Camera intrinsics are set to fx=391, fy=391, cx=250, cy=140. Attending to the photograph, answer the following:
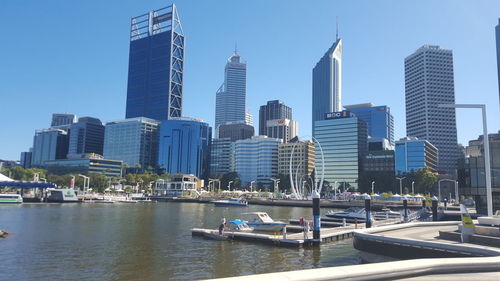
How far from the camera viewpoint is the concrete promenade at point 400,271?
14.4 m

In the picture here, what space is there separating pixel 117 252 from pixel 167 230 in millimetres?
20002

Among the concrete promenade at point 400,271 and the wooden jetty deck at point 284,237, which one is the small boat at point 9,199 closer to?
the wooden jetty deck at point 284,237

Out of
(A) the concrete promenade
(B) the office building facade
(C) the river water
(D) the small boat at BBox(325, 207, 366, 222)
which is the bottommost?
(C) the river water

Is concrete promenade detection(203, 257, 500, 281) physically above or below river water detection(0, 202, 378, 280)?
above

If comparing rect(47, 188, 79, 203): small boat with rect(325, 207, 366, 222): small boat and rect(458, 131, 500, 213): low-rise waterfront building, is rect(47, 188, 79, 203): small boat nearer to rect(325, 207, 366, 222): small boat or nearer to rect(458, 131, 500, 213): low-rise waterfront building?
rect(325, 207, 366, 222): small boat

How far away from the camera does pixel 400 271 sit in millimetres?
16625

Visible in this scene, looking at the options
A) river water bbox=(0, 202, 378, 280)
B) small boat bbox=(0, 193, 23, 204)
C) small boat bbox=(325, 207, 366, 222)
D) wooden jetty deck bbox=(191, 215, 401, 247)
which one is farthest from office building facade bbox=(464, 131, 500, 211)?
small boat bbox=(0, 193, 23, 204)

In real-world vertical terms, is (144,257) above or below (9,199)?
below

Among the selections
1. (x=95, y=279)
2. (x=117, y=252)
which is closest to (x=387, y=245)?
(x=95, y=279)

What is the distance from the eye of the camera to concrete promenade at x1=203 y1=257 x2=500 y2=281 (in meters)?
14.4

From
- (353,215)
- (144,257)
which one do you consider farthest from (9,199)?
(144,257)

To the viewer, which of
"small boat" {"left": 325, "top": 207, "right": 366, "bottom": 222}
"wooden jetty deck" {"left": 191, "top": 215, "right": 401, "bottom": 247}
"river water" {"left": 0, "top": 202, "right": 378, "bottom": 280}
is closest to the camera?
"river water" {"left": 0, "top": 202, "right": 378, "bottom": 280}

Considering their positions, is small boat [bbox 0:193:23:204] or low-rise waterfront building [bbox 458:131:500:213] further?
small boat [bbox 0:193:23:204]

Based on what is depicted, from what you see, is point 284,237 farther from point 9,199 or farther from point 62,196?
point 62,196
